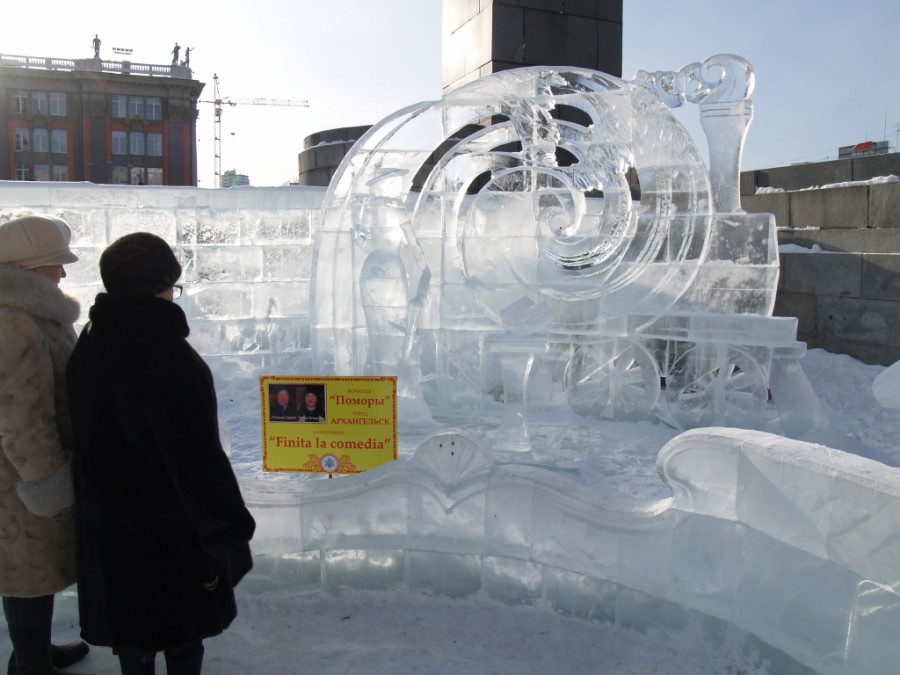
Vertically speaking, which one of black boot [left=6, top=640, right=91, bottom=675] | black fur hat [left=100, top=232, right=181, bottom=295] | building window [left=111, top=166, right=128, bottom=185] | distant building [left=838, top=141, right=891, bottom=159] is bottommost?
black boot [left=6, top=640, right=91, bottom=675]

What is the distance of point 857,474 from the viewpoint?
2135 millimetres

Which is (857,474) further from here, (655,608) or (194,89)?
(194,89)

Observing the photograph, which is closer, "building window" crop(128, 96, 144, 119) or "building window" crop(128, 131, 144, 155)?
"building window" crop(128, 131, 144, 155)

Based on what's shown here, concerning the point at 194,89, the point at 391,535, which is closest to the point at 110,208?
the point at 391,535

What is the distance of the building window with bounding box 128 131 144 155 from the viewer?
108ft

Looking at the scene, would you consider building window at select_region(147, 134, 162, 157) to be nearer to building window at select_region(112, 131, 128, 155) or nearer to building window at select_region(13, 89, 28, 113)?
building window at select_region(112, 131, 128, 155)

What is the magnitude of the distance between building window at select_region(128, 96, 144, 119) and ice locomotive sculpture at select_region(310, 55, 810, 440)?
107 ft

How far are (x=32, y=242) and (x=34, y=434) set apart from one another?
0.53 metres

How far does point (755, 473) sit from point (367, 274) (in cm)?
297

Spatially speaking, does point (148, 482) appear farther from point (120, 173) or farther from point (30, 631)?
point (120, 173)

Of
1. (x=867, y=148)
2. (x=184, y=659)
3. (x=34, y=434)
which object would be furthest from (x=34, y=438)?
(x=867, y=148)

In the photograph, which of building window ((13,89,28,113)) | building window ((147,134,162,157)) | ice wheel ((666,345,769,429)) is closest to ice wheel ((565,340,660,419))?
ice wheel ((666,345,769,429))

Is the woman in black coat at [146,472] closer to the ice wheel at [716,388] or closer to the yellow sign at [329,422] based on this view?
the yellow sign at [329,422]

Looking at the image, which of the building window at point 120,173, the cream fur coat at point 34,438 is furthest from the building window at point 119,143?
the cream fur coat at point 34,438
